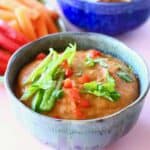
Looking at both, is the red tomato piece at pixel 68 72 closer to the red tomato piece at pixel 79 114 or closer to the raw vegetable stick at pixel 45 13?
the red tomato piece at pixel 79 114

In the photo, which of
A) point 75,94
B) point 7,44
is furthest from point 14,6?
point 75,94

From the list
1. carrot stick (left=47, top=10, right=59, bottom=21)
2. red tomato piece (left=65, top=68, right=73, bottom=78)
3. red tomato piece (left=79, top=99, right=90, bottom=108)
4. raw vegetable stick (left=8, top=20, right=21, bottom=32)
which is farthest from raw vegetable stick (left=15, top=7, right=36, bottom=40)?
red tomato piece (left=79, top=99, right=90, bottom=108)

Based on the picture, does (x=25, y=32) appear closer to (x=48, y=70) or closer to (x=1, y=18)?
(x=1, y=18)

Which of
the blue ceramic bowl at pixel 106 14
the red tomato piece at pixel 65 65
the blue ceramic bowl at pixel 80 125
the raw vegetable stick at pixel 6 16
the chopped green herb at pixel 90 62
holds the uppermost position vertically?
the blue ceramic bowl at pixel 106 14

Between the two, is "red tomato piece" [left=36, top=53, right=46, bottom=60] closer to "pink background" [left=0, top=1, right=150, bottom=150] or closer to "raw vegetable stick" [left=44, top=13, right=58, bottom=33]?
"pink background" [left=0, top=1, right=150, bottom=150]

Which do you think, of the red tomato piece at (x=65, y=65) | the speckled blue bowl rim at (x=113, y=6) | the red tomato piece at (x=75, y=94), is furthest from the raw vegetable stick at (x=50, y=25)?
the red tomato piece at (x=75, y=94)

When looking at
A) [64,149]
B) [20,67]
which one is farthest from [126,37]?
[64,149]
